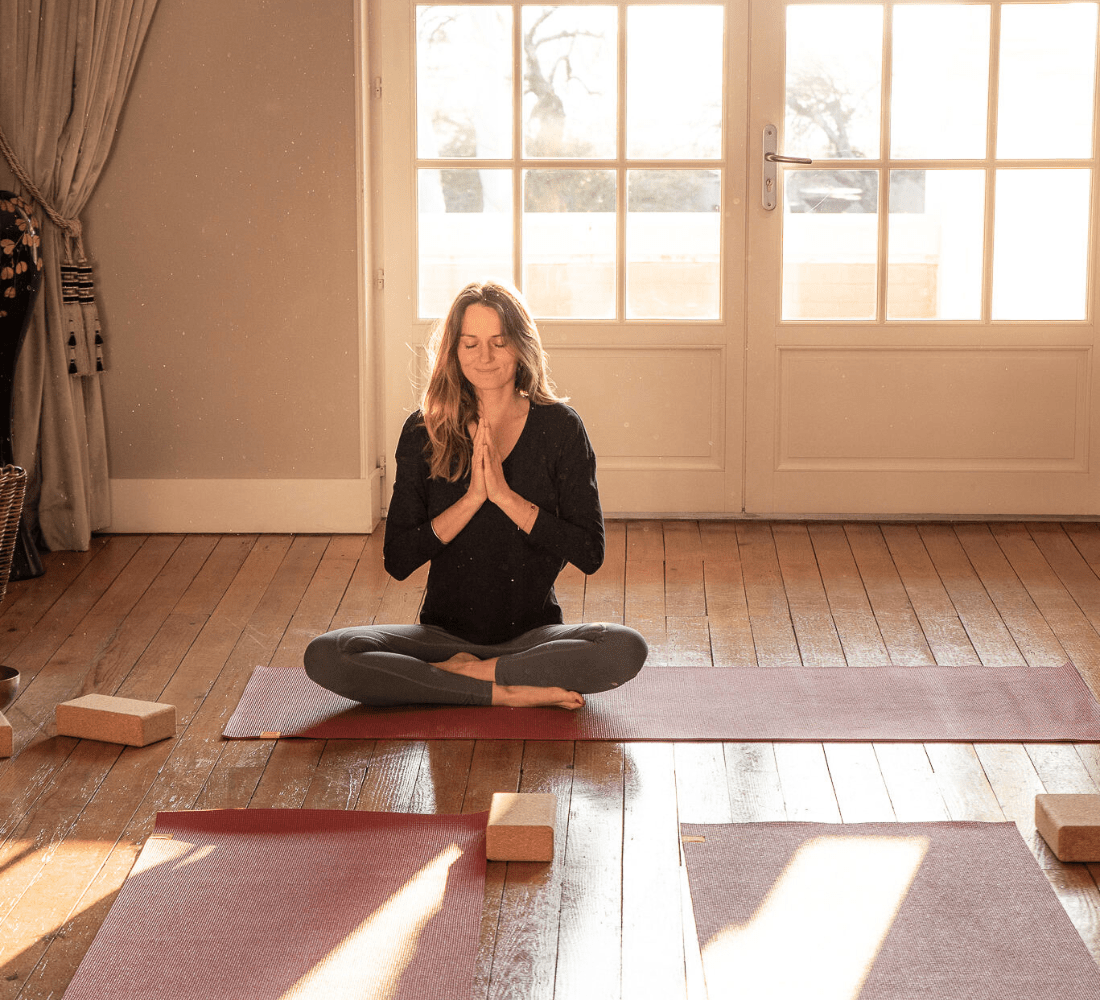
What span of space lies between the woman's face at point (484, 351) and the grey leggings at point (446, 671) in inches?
20.5

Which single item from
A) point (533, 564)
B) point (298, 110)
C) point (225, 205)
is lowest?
point (533, 564)

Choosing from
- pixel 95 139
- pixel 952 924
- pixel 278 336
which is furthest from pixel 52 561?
pixel 952 924

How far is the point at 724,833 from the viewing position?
2182 mm

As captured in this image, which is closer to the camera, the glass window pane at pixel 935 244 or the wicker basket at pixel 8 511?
the wicker basket at pixel 8 511

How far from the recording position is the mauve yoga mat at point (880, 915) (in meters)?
1.75

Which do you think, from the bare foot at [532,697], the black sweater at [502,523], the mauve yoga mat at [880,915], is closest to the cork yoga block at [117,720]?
the black sweater at [502,523]

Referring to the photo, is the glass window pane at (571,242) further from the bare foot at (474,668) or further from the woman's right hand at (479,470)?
the bare foot at (474,668)

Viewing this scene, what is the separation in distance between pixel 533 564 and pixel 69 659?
1.13 m

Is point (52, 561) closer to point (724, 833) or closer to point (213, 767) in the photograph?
point (213, 767)

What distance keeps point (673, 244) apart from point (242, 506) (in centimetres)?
160

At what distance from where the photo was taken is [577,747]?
2.56 metres

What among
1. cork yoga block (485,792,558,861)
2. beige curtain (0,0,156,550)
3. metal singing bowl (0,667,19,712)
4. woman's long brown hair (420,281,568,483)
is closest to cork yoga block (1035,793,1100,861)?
cork yoga block (485,792,558,861)

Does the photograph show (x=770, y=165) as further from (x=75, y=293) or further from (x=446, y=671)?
(x=446, y=671)

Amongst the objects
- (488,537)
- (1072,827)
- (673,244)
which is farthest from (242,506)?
(1072,827)
